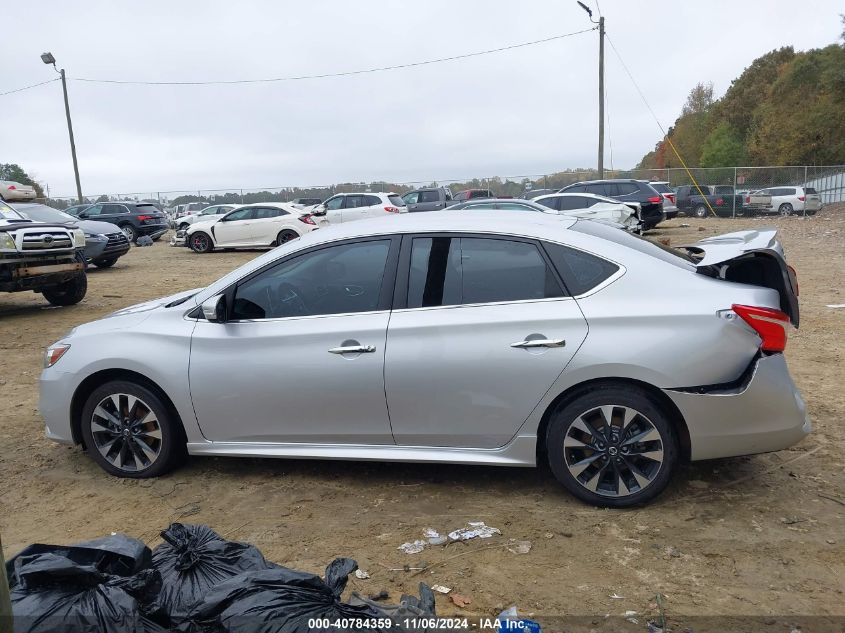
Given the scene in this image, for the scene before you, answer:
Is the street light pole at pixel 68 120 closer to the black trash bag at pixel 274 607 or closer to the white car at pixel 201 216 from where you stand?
the white car at pixel 201 216

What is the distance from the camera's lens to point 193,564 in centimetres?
261

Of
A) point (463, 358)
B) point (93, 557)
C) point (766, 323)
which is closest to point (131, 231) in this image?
point (463, 358)

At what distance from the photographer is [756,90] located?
202 ft

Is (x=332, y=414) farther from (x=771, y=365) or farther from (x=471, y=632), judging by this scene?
(x=771, y=365)

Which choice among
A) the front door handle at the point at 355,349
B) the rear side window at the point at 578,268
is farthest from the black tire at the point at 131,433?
the rear side window at the point at 578,268

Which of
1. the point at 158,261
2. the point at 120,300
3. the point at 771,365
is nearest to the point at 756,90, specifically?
the point at 158,261

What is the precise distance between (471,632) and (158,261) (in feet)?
61.0

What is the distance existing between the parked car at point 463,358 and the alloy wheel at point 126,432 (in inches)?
0.4

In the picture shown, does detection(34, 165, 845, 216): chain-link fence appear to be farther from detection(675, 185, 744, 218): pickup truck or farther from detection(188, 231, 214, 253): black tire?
detection(188, 231, 214, 253): black tire

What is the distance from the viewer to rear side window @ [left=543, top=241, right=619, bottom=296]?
385 cm

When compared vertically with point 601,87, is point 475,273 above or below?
below

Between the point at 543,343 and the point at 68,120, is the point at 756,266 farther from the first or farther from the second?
the point at 68,120

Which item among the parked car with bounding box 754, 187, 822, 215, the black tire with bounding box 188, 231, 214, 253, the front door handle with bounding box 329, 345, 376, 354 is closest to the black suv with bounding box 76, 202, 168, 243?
the black tire with bounding box 188, 231, 214, 253

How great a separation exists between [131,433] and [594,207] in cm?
1650
